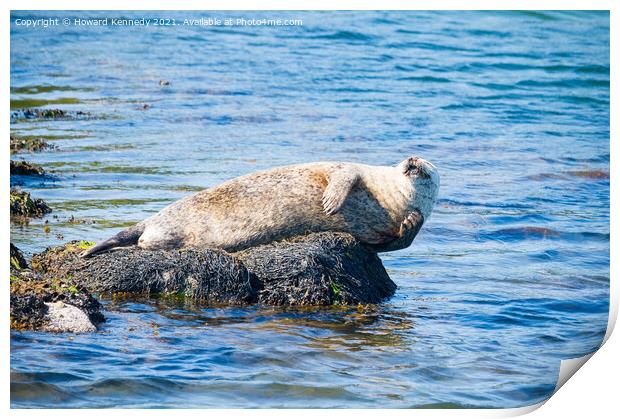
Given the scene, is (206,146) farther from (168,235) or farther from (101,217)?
(168,235)

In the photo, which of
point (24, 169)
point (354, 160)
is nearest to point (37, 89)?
point (24, 169)

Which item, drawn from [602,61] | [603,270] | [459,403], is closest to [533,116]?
[602,61]

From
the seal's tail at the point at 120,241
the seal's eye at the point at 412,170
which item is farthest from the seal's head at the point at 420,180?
the seal's tail at the point at 120,241

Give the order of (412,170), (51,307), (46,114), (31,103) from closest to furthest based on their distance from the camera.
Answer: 1. (51,307)
2. (412,170)
3. (46,114)
4. (31,103)

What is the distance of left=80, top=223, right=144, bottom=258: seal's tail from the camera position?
8.23 meters

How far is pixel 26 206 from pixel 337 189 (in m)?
3.56

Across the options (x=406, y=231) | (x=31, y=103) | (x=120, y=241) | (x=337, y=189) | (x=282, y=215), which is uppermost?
(x=337, y=189)

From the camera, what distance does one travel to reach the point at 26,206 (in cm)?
998

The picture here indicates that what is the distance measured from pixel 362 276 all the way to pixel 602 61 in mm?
7874

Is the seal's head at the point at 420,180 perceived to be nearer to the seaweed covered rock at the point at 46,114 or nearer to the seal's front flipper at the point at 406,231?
the seal's front flipper at the point at 406,231

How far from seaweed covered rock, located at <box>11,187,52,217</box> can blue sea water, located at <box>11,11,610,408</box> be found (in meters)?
0.17

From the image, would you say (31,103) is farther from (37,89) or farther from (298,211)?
(298,211)

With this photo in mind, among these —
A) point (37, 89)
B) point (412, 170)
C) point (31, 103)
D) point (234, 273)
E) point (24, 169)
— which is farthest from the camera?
point (37, 89)

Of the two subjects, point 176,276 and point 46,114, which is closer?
point 176,276
